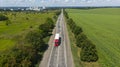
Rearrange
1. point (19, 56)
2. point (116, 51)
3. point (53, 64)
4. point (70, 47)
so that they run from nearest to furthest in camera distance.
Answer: point (19, 56)
point (53, 64)
point (116, 51)
point (70, 47)

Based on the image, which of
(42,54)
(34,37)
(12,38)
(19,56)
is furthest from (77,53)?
(12,38)

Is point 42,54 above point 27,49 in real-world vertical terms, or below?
below

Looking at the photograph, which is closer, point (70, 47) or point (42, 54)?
point (42, 54)

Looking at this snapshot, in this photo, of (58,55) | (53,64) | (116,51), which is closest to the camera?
(53,64)

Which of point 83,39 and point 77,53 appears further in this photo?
point 83,39

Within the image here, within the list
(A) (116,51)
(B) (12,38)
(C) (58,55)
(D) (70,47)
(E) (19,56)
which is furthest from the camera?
(B) (12,38)

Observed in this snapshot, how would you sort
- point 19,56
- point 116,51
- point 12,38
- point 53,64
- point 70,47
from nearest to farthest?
point 19,56 < point 53,64 < point 116,51 < point 70,47 < point 12,38

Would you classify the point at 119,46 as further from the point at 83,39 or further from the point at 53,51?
the point at 53,51

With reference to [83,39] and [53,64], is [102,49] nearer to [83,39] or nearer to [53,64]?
[83,39]

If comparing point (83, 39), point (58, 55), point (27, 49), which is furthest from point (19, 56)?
point (83, 39)
